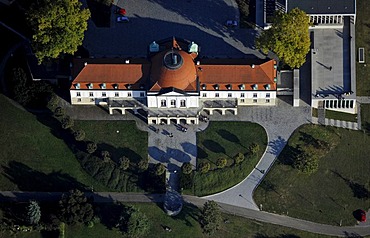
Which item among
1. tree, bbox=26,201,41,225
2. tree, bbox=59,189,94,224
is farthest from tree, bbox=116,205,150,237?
tree, bbox=26,201,41,225

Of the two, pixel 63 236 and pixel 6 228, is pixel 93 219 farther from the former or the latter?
pixel 6 228

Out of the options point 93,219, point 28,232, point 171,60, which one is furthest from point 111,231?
point 171,60

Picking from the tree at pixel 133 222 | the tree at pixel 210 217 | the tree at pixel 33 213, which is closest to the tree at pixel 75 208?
the tree at pixel 33 213

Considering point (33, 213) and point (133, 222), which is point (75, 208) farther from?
point (133, 222)

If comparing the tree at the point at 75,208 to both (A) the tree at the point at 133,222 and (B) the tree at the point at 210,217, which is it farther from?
(B) the tree at the point at 210,217

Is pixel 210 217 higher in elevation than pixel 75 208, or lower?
lower

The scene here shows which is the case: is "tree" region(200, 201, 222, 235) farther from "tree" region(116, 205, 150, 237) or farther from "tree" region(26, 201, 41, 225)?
"tree" region(26, 201, 41, 225)

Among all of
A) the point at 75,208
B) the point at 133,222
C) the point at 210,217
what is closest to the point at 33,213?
the point at 75,208
